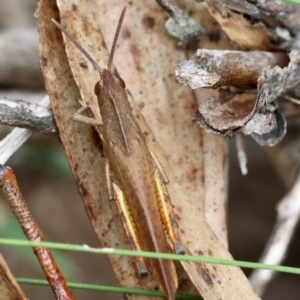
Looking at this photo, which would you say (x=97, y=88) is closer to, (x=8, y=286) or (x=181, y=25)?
(x=181, y=25)

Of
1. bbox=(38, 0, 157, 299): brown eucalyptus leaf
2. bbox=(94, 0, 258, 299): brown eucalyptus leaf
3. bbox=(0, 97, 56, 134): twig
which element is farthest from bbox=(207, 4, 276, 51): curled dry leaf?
bbox=(0, 97, 56, 134): twig

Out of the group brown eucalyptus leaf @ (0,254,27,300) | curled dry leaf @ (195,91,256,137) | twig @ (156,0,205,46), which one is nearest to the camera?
brown eucalyptus leaf @ (0,254,27,300)

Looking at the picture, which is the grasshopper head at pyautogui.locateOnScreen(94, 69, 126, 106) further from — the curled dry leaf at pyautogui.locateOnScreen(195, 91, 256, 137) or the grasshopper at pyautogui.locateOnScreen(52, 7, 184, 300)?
the curled dry leaf at pyautogui.locateOnScreen(195, 91, 256, 137)

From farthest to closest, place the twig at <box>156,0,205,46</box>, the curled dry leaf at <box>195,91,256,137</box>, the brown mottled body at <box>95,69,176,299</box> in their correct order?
the twig at <box>156,0,205,46</box> < the curled dry leaf at <box>195,91,256,137</box> < the brown mottled body at <box>95,69,176,299</box>

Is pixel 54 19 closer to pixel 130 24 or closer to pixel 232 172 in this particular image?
pixel 130 24

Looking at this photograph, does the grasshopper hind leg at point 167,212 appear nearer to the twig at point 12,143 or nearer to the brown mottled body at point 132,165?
the brown mottled body at point 132,165

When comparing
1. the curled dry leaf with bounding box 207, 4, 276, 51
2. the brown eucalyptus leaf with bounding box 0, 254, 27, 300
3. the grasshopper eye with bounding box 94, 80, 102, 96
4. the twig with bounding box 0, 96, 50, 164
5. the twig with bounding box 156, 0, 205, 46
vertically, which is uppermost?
the twig with bounding box 156, 0, 205, 46
